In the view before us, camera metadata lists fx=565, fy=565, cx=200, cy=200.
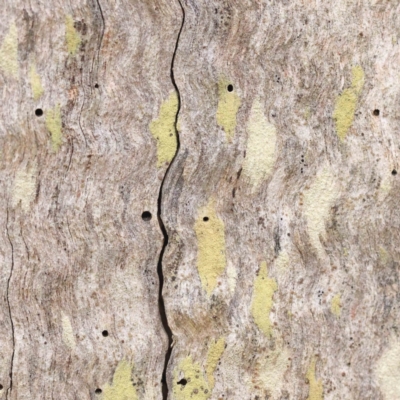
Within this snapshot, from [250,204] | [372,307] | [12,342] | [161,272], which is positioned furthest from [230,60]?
[12,342]

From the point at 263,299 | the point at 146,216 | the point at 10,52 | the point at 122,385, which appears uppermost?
the point at 10,52

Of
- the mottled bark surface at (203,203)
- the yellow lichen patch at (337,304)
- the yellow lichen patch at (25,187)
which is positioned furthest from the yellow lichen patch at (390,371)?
the yellow lichen patch at (25,187)

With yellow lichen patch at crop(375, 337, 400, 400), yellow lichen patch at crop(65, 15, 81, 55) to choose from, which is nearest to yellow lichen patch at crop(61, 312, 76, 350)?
yellow lichen patch at crop(65, 15, 81, 55)

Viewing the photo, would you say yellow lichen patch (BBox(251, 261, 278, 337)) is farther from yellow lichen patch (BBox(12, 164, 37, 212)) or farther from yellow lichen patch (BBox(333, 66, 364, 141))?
yellow lichen patch (BBox(12, 164, 37, 212))

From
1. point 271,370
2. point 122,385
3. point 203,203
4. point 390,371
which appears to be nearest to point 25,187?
point 203,203

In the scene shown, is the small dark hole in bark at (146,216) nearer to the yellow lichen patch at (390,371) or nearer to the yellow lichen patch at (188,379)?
the yellow lichen patch at (188,379)

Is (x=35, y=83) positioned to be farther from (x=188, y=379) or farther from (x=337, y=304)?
(x=337, y=304)
